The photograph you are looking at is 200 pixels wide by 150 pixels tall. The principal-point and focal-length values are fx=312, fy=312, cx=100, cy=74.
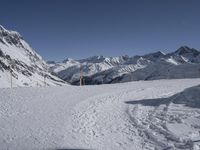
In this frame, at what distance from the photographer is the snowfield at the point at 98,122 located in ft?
38.9

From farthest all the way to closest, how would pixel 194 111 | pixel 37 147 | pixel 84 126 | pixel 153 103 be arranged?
pixel 153 103
pixel 194 111
pixel 84 126
pixel 37 147

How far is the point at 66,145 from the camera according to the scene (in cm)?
1159

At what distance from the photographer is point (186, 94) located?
72.2 ft

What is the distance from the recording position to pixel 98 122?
15383 mm

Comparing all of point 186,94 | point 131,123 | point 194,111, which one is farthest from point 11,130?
point 186,94

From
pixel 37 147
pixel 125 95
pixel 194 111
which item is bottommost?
pixel 37 147

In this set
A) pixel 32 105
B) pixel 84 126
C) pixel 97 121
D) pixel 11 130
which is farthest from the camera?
pixel 32 105

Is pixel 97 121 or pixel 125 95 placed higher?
pixel 125 95

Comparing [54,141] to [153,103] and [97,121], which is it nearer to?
[97,121]

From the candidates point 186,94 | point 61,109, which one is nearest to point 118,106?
point 61,109

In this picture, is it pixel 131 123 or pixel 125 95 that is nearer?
pixel 131 123

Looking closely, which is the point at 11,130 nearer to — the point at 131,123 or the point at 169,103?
the point at 131,123

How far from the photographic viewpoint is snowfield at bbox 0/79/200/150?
11.9m

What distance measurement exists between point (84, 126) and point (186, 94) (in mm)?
10229
